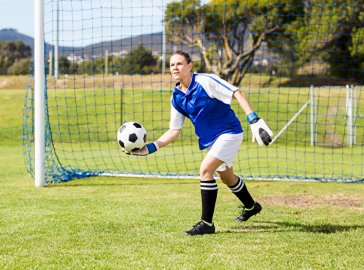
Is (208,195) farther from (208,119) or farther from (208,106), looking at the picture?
(208,106)

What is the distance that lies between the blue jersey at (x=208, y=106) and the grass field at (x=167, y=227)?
1.02 metres

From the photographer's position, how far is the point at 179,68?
613 cm

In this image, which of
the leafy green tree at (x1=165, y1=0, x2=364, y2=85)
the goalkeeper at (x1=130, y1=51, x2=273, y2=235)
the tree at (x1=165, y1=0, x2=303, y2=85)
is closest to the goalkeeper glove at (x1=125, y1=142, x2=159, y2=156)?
the goalkeeper at (x1=130, y1=51, x2=273, y2=235)

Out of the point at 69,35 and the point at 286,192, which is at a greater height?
the point at 69,35

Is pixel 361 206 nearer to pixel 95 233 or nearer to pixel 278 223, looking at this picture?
pixel 278 223

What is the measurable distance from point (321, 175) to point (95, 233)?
293 inches

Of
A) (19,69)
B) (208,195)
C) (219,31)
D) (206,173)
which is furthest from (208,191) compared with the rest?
(19,69)

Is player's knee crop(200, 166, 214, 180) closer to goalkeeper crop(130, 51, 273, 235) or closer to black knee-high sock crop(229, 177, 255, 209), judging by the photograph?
goalkeeper crop(130, 51, 273, 235)

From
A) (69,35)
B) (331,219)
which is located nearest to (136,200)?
(331,219)

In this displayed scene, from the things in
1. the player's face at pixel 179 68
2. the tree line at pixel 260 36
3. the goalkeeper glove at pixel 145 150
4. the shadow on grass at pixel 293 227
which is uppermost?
the tree line at pixel 260 36

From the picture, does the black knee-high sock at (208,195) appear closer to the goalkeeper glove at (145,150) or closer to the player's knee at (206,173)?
the player's knee at (206,173)

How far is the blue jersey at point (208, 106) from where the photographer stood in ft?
20.0

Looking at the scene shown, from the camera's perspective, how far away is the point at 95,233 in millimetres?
6004

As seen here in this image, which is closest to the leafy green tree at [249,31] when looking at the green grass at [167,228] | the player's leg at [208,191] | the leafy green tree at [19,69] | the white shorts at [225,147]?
the green grass at [167,228]
